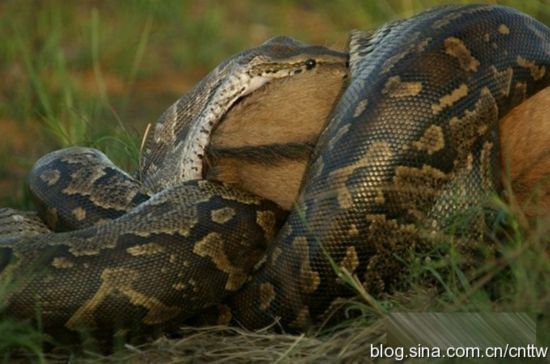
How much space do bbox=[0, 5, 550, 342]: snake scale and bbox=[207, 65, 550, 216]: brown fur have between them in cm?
9

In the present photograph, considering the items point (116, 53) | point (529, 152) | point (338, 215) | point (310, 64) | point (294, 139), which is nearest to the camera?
point (338, 215)

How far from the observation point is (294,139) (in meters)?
5.75

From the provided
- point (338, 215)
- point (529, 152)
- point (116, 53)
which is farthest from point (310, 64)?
point (116, 53)

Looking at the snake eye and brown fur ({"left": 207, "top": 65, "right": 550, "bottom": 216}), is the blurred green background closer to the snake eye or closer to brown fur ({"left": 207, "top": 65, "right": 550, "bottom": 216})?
brown fur ({"left": 207, "top": 65, "right": 550, "bottom": 216})

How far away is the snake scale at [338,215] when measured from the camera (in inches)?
205

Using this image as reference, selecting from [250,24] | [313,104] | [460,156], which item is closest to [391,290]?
[460,156]

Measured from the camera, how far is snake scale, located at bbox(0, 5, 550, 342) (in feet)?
17.1

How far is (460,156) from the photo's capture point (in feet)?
17.4

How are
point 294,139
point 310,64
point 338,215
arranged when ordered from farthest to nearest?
point 310,64 → point 294,139 → point 338,215

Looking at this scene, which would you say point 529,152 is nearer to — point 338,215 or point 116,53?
point 338,215

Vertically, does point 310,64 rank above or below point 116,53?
above

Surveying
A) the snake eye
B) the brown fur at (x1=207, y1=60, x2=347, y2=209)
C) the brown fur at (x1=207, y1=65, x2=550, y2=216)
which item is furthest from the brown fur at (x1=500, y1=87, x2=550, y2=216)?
the snake eye

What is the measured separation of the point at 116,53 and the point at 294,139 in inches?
175

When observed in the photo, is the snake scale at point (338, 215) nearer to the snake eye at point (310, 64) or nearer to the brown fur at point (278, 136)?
the brown fur at point (278, 136)
